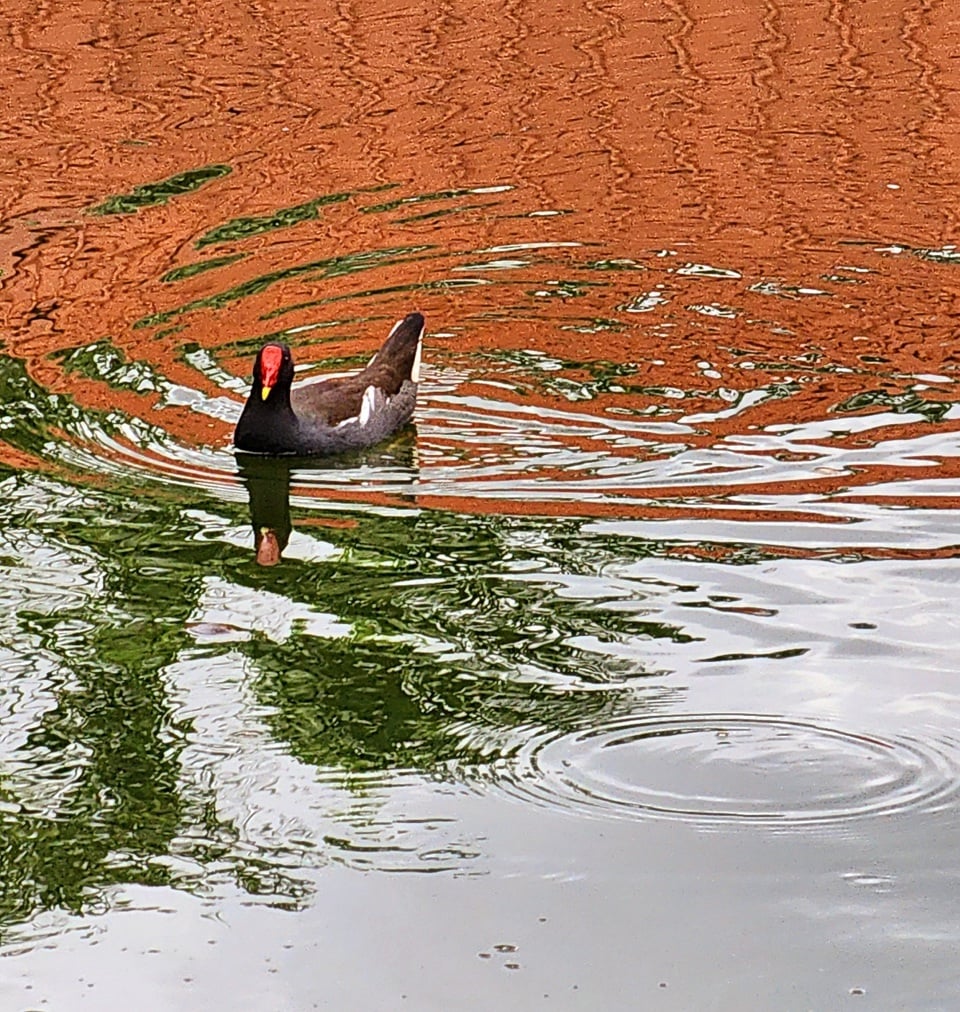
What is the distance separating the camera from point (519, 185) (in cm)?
1264

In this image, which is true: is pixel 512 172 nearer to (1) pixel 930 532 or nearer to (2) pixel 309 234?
(2) pixel 309 234

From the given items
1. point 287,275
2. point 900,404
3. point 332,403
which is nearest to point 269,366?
point 332,403

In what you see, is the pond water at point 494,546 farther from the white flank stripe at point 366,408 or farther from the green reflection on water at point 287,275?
the white flank stripe at point 366,408

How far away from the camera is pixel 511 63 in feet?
50.4

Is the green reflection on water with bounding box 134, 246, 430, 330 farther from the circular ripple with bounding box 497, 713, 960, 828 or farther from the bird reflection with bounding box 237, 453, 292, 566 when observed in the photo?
the circular ripple with bounding box 497, 713, 960, 828

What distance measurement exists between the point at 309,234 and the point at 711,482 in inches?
173

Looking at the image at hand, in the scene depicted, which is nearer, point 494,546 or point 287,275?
point 494,546

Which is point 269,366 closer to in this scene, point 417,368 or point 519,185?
point 417,368

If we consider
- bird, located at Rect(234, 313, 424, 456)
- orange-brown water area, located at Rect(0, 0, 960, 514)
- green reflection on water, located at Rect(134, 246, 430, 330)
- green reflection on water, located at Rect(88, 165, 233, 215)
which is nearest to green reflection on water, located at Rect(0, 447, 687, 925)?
bird, located at Rect(234, 313, 424, 456)

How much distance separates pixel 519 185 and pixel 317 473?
4.30 meters

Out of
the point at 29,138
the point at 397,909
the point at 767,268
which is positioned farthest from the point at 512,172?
the point at 397,909

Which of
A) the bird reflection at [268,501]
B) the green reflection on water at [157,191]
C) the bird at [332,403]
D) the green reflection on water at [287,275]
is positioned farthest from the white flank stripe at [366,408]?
the green reflection on water at [157,191]

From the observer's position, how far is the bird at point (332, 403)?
28.9ft

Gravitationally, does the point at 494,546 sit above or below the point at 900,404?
below
